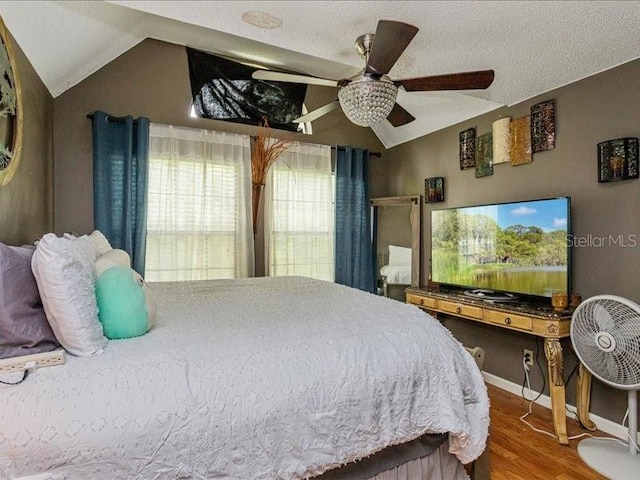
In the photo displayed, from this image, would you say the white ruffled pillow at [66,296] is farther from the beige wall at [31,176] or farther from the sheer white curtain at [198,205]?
the sheer white curtain at [198,205]

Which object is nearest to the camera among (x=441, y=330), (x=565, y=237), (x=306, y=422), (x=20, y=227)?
(x=306, y=422)

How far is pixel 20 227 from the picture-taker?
204 cm

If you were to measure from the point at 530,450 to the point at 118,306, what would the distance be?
226cm

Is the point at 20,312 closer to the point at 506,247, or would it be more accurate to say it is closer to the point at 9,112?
the point at 9,112

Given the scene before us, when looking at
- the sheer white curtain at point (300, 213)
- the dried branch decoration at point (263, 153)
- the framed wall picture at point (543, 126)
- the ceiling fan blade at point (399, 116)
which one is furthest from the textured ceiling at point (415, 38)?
the sheer white curtain at point (300, 213)

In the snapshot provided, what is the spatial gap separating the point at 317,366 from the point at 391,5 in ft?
5.13

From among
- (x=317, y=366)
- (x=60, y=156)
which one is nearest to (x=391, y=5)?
(x=317, y=366)

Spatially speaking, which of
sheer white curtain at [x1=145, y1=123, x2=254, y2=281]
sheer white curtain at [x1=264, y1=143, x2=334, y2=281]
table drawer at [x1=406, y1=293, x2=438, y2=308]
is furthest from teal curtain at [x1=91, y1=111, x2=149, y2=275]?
table drawer at [x1=406, y1=293, x2=438, y2=308]

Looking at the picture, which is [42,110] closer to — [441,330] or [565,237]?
[441,330]

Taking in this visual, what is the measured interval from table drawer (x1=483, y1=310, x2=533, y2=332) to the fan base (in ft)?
2.23

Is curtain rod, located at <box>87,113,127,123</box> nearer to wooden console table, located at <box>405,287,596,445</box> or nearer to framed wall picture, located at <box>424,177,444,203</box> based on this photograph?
framed wall picture, located at <box>424,177,444,203</box>

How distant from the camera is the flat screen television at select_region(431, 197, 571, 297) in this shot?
2.38 metres

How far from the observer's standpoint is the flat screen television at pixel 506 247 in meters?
2.38

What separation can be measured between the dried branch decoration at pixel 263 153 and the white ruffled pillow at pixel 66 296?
246 cm
